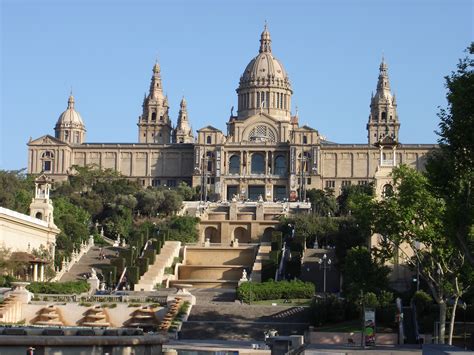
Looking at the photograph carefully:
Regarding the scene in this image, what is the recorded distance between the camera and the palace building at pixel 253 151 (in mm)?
158125

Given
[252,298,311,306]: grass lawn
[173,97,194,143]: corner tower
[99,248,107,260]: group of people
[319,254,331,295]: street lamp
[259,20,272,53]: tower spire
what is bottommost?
[252,298,311,306]: grass lawn

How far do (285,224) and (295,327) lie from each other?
49.2 m

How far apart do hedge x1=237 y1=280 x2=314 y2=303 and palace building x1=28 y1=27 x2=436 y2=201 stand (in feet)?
252

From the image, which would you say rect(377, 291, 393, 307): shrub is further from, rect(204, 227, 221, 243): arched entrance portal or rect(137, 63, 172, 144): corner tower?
rect(137, 63, 172, 144): corner tower

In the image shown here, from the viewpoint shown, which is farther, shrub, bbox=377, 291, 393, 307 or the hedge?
the hedge

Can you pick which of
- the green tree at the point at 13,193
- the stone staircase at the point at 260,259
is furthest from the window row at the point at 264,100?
the stone staircase at the point at 260,259

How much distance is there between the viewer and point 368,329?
47.2m

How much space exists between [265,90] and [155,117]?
20.0 metres

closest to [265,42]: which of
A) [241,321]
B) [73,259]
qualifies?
[73,259]

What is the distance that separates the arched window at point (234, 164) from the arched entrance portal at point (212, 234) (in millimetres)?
41257

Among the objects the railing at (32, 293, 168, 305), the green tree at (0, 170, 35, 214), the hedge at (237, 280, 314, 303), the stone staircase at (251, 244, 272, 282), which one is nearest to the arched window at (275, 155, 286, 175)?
the green tree at (0, 170, 35, 214)

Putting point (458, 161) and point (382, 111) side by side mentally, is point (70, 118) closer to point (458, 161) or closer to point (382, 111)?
point (382, 111)

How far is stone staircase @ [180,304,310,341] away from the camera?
194 ft

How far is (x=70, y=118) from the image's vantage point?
182 metres
